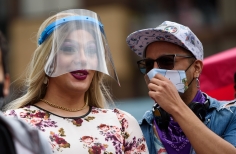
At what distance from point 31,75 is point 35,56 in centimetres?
13

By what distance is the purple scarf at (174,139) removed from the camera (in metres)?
4.47

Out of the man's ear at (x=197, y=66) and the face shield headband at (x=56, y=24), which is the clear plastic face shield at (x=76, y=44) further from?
the man's ear at (x=197, y=66)

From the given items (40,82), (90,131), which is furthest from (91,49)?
(90,131)

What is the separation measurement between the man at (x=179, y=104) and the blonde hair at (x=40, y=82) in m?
0.36

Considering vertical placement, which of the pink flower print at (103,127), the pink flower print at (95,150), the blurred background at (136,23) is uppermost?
the pink flower print at (103,127)

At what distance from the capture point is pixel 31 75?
4.43 meters

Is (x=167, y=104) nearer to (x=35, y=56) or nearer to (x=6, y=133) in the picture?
(x=35, y=56)

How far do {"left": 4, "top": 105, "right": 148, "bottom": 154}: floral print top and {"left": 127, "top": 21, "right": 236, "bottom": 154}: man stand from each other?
230 millimetres

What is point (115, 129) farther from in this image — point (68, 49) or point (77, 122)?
point (68, 49)

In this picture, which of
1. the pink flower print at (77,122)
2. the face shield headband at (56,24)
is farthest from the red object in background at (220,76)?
the pink flower print at (77,122)

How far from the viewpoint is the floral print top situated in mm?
4059

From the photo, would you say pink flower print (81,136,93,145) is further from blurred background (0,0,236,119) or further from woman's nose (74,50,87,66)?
blurred background (0,0,236,119)

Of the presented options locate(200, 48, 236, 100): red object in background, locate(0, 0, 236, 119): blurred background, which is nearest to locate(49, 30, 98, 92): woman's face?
locate(200, 48, 236, 100): red object in background

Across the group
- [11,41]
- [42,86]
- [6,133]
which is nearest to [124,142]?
[42,86]
